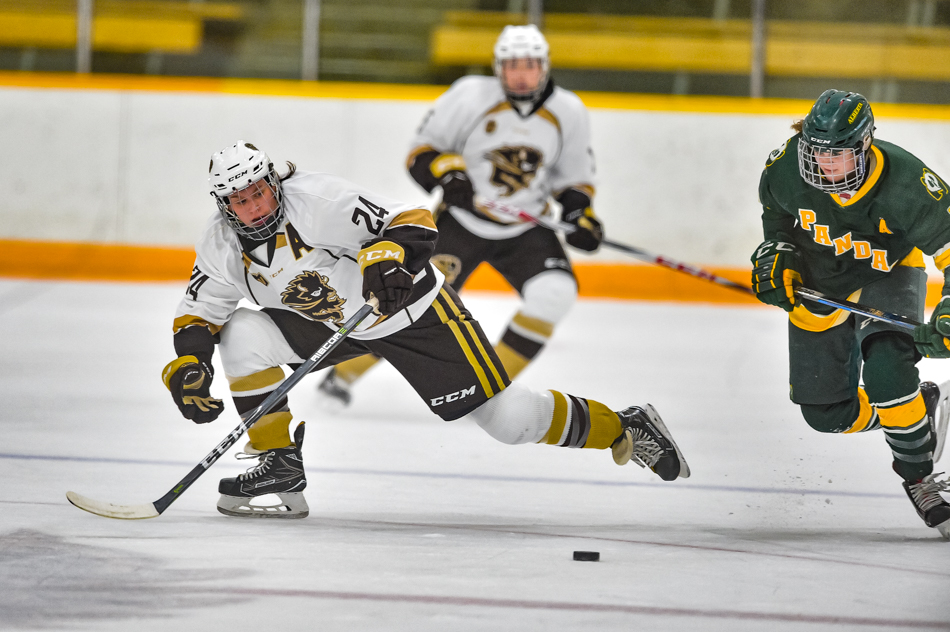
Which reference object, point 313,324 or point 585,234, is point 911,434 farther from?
point 585,234

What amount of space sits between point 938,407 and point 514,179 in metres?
1.83

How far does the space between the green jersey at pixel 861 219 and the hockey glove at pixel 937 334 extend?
0.13 m

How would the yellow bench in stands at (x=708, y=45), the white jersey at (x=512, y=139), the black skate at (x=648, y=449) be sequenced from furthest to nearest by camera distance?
the yellow bench in stands at (x=708, y=45) < the white jersey at (x=512, y=139) < the black skate at (x=648, y=449)

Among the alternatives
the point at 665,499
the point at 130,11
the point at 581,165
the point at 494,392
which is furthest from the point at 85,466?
the point at 130,11

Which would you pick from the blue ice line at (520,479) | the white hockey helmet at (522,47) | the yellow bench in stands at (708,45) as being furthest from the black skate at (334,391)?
the yellow bench in stands at (708,45)

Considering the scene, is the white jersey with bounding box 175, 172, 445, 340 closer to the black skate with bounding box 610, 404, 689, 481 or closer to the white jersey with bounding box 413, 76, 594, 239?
the black skate with bounding box 610, 404, 689, 481

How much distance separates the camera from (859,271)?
102 inches

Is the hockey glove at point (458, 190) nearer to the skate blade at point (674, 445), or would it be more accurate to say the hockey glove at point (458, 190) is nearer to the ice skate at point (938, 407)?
the skate blade at point (674, 445)

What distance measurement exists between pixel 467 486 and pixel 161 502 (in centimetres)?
77

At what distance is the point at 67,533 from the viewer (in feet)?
7.43

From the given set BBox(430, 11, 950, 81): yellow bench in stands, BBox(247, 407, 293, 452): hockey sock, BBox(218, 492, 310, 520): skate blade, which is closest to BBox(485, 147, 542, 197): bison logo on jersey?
BBox(247, 407, 293, 452): hockey sock

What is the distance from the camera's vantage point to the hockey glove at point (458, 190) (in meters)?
3.87

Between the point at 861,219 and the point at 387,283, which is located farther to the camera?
the point at 861,219

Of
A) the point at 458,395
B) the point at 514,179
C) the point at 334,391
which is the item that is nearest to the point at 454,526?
the point at 458,395
